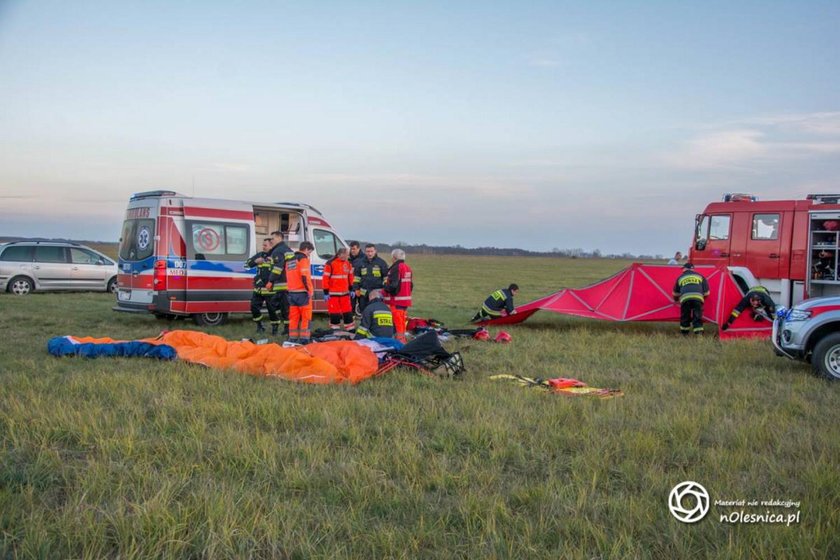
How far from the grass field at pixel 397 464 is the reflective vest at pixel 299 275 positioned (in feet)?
10.3

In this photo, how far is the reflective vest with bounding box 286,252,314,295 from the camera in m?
11.3

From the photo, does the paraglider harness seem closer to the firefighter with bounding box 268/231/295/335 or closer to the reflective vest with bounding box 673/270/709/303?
the firefighter with bounding box 268/231/295/335

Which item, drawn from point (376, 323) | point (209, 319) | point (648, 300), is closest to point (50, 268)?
point (209, 319)

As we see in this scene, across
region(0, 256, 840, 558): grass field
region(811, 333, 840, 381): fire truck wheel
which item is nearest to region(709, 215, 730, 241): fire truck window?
region(811, 333, 840, 381): fire truck wheel

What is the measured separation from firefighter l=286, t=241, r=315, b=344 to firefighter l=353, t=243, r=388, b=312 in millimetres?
1334

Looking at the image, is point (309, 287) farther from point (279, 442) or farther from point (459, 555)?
point (459, 555)

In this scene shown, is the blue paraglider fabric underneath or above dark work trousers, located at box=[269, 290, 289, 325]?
underneath

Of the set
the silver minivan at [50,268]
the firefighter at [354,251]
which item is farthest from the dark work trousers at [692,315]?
the silver minivan at [50,268]

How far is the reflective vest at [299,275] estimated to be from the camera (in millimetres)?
11289

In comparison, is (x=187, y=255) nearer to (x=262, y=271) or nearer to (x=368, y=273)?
(x=262, y=271)

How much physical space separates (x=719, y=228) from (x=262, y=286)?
31.1 ft

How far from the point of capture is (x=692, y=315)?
41.2ft

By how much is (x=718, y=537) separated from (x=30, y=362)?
25.2ft

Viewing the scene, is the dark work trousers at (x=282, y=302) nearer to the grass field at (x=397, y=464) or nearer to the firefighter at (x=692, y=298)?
the grass field at (x=397, y=464)
